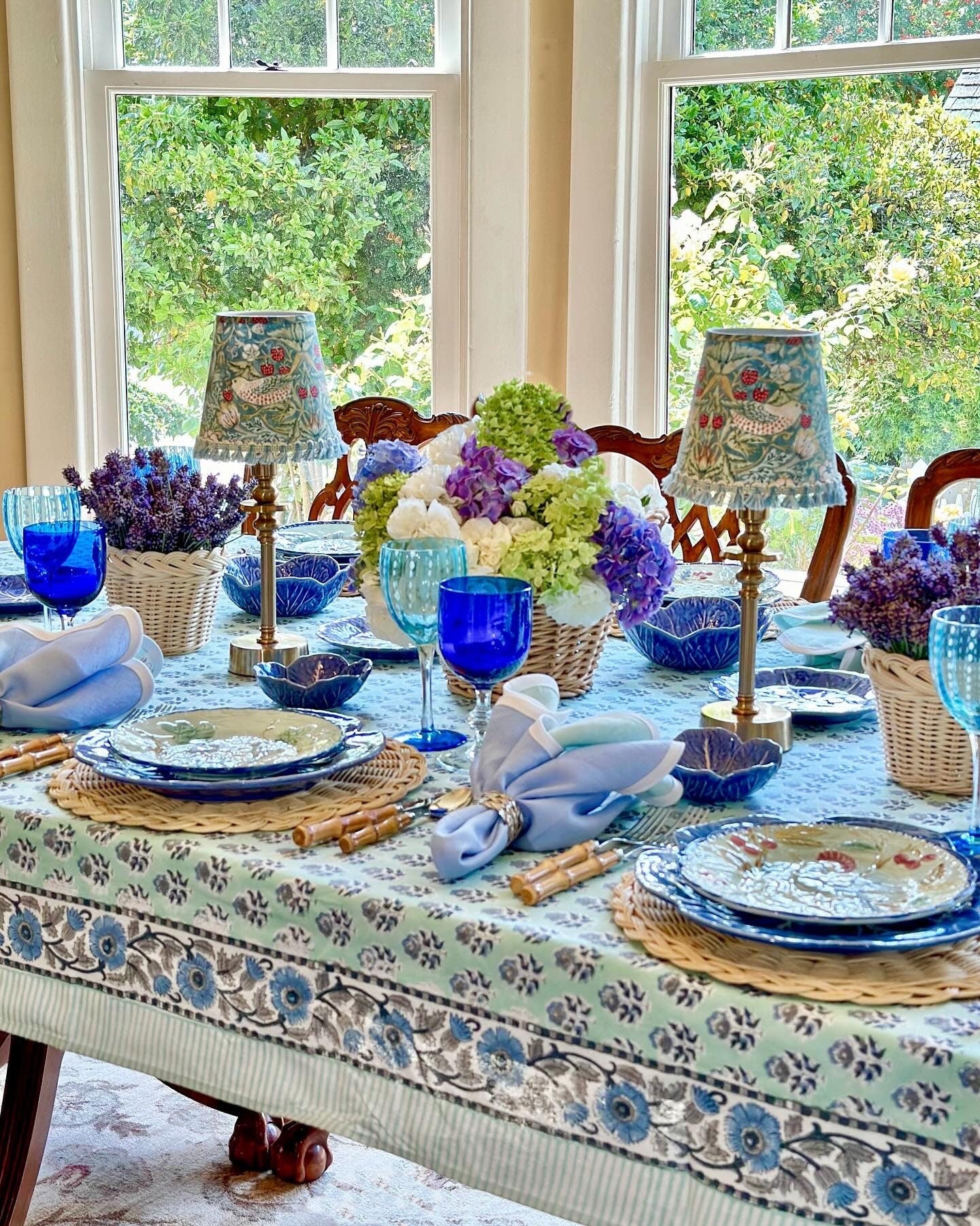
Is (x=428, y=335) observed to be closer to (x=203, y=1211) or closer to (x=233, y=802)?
(x=203, y=1211)

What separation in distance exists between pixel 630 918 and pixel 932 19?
7.26 feet

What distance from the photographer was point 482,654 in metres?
1.32

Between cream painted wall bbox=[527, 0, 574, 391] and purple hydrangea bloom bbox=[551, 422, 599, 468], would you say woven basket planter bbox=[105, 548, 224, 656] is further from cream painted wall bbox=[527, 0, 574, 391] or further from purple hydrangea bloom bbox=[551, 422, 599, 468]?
cream painted wall bbox=[527, 0, 574, 391]

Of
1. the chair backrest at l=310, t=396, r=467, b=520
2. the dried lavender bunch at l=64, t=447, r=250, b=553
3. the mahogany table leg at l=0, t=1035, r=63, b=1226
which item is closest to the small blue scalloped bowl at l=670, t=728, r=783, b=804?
the dried lavender bunch at l=64, t=447, r=250, b=553

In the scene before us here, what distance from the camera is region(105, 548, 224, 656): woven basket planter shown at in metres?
1.81

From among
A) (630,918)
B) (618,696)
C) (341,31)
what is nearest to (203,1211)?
(618,696)

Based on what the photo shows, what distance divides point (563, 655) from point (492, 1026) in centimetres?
61

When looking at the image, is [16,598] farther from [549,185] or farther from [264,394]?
[549,185]

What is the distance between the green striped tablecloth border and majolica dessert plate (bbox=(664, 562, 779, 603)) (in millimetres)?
953

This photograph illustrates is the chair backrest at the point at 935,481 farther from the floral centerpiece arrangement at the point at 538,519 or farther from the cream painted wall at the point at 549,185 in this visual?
the cream painted wall at the point at 549,185

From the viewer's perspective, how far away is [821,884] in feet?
3.55

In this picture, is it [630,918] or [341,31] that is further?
[341,31]

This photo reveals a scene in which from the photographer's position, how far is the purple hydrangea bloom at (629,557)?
1577mm

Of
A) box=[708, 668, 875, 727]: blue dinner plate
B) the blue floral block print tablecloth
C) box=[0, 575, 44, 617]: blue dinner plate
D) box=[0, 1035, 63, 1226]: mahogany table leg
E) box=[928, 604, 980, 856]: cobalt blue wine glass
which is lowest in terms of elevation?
box=[0, 1035, 63, 1226]: mahogany table leg
